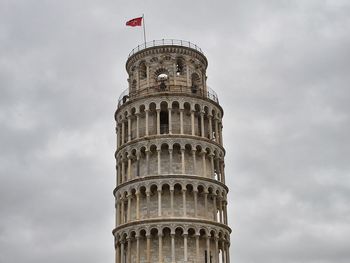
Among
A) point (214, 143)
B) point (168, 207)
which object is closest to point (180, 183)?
point (168, 207)

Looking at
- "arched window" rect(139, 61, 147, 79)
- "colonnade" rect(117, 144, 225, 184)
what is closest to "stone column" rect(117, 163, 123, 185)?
"colonnade" rect(117, 144, 225, 184)

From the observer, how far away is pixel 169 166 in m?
56.2

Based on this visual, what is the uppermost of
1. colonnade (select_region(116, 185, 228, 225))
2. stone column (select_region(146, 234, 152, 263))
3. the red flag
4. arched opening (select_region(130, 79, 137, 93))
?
the red flag

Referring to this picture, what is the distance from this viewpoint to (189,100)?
58.8m

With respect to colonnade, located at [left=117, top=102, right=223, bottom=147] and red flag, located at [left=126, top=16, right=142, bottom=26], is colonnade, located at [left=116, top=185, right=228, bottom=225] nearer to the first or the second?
colonnade, located at [left=117, top=102, right=223, bottom=147]

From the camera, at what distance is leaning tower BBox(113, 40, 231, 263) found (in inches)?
2124

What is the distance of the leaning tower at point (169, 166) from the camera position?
5394cm

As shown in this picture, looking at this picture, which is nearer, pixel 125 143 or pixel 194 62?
pixel 125 143

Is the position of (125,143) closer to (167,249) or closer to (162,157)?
(162,157)

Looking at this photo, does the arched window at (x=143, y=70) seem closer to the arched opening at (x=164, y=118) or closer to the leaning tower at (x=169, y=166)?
the leaning tower at (x=169, y=166)

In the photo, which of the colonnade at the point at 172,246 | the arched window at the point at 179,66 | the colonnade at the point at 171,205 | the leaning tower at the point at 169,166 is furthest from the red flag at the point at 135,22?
the colonnade at the point at 172,246

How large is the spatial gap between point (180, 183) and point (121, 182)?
6.53 meters

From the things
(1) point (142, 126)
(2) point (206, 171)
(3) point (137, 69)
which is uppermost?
(3) point (137, 69)

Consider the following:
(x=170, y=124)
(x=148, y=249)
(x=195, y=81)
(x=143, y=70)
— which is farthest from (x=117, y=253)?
(x=195, y=81)
